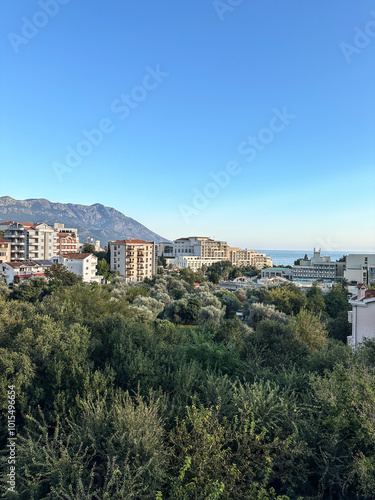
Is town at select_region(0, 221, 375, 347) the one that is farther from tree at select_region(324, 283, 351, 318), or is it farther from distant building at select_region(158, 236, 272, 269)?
distant building at select_region(158, 236, 272, 269)

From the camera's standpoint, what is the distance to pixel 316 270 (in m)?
85.4

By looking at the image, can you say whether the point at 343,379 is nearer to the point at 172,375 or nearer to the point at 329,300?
the point at 172,375

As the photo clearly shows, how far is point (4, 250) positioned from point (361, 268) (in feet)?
221

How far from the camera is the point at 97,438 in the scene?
6.64 meters

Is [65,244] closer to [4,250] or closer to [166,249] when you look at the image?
[4,250]

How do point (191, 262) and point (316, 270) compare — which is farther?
point (191, 262)

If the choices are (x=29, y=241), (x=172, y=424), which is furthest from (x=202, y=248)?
(x=172, y=424)

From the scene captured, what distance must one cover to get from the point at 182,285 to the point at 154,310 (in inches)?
703

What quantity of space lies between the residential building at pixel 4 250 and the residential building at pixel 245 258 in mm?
72785

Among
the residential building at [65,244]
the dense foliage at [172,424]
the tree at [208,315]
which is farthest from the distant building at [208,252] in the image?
the dense foliage at [172,424]

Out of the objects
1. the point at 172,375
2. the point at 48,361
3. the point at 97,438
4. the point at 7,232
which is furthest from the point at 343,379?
the point at 7,232

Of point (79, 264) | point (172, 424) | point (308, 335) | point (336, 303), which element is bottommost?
point (336, 303)

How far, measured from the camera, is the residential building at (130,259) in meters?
59.8

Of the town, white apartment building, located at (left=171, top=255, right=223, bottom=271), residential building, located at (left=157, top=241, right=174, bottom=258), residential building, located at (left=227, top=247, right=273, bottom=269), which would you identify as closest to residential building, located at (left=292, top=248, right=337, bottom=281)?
the town
